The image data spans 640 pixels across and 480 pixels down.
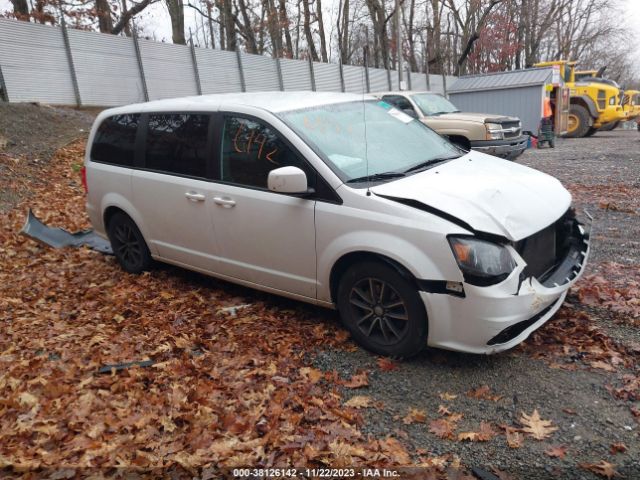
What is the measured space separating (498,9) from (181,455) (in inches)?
1737

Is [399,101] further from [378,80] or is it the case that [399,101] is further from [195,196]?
[378,80]

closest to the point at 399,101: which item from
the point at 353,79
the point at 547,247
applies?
the point at 547,247

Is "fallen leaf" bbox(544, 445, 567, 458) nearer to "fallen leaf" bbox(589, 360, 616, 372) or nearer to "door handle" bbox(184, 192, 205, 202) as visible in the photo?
"fallen leaf" bbox(589, 360, 616, 372)

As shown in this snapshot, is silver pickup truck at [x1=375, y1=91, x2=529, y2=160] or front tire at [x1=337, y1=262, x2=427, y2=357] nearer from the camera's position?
front tire at [x1=337, y1=262, x2=427, y2=357]

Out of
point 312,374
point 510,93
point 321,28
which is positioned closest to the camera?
point 312,374

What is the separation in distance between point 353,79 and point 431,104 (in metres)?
15.3

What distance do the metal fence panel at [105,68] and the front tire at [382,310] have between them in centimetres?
1434

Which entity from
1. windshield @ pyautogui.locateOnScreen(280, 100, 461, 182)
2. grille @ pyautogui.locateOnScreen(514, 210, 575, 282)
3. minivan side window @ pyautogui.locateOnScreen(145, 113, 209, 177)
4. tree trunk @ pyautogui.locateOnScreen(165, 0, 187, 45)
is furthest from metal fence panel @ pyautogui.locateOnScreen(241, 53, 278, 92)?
grille @ pyautogui.locateOnScreen(514, 210, 575, 282)

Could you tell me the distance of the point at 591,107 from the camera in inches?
810

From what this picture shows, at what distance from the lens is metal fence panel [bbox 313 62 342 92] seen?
24.5 m

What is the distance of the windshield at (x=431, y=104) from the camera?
12016 mm

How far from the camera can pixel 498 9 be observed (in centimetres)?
4022

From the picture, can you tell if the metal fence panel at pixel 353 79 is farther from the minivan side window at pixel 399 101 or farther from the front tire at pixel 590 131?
the minivan side window at pixel 399 101

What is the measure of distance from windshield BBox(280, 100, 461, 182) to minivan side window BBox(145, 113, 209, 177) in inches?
35.3
